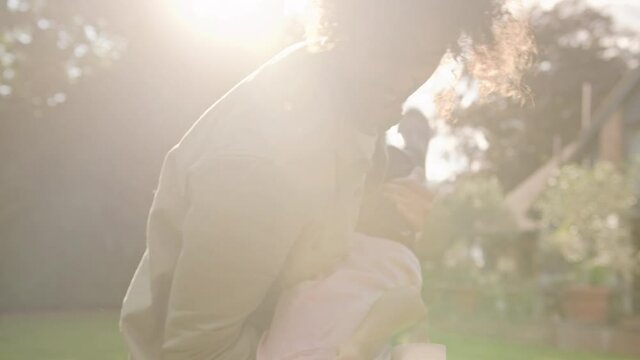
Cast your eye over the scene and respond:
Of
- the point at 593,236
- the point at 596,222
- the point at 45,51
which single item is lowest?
the point at 593,236

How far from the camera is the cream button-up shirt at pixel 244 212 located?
1.47 meters

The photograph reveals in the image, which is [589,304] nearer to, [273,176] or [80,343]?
[80,343]

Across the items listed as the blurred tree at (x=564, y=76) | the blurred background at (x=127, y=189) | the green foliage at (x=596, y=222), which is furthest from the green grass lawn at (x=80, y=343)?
the blurred tree at (x=564, y=76)

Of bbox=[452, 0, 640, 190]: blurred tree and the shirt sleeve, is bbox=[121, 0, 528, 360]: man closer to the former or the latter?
the shirt sleeve

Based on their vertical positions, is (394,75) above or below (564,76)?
below

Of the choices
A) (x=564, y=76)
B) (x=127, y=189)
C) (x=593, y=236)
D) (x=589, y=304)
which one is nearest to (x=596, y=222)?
(x=593, y=236)

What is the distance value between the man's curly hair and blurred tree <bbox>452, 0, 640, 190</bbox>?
39.5m

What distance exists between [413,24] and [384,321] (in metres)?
0.43

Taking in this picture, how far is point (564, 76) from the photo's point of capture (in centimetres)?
4303

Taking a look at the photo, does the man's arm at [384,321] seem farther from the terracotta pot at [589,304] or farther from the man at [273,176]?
the terracotta pot at [589,304]

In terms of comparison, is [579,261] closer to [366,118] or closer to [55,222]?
[55,222]

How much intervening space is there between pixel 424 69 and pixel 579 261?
2430 centimetres

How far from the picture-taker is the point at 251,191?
57.1 inches

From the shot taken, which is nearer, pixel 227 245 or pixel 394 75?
pixel 227 245
